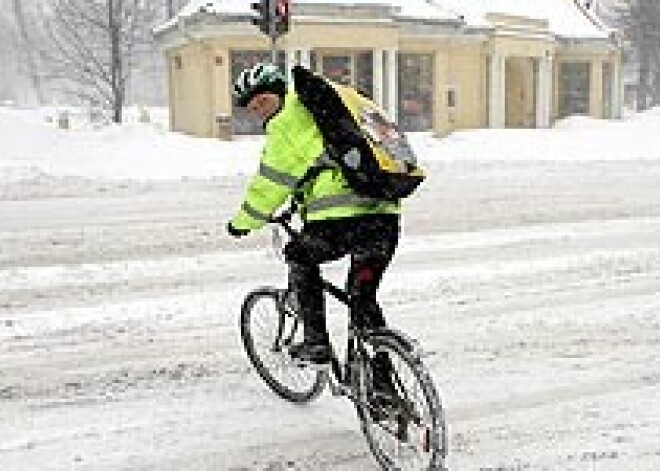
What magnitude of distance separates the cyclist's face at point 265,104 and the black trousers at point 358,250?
2.09 ft

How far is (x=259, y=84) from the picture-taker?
4.52 meters

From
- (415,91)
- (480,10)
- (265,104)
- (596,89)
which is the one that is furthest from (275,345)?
(596,89)

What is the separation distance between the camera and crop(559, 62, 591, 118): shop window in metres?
35.9

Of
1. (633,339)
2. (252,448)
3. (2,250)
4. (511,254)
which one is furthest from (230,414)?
(2,250)

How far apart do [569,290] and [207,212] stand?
6.54 metres

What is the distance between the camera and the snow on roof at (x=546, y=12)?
103 feet

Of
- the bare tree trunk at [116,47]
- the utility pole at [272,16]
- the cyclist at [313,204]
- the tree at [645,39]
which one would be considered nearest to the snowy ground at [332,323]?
the cyclist at [313,204]

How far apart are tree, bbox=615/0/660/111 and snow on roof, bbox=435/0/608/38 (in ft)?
50.1

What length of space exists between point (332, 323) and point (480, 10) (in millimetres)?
27253

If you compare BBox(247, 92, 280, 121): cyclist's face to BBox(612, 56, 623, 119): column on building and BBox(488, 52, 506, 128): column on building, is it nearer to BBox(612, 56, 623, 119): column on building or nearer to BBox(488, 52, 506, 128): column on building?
BBox(488, 52, 506, 128): column on building

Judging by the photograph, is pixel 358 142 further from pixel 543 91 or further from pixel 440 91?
pixel 543 91

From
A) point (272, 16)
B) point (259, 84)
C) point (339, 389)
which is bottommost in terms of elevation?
point (339, 389)

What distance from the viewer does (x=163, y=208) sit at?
44.7ft

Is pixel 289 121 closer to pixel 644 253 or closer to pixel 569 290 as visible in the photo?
pixel 569 290
